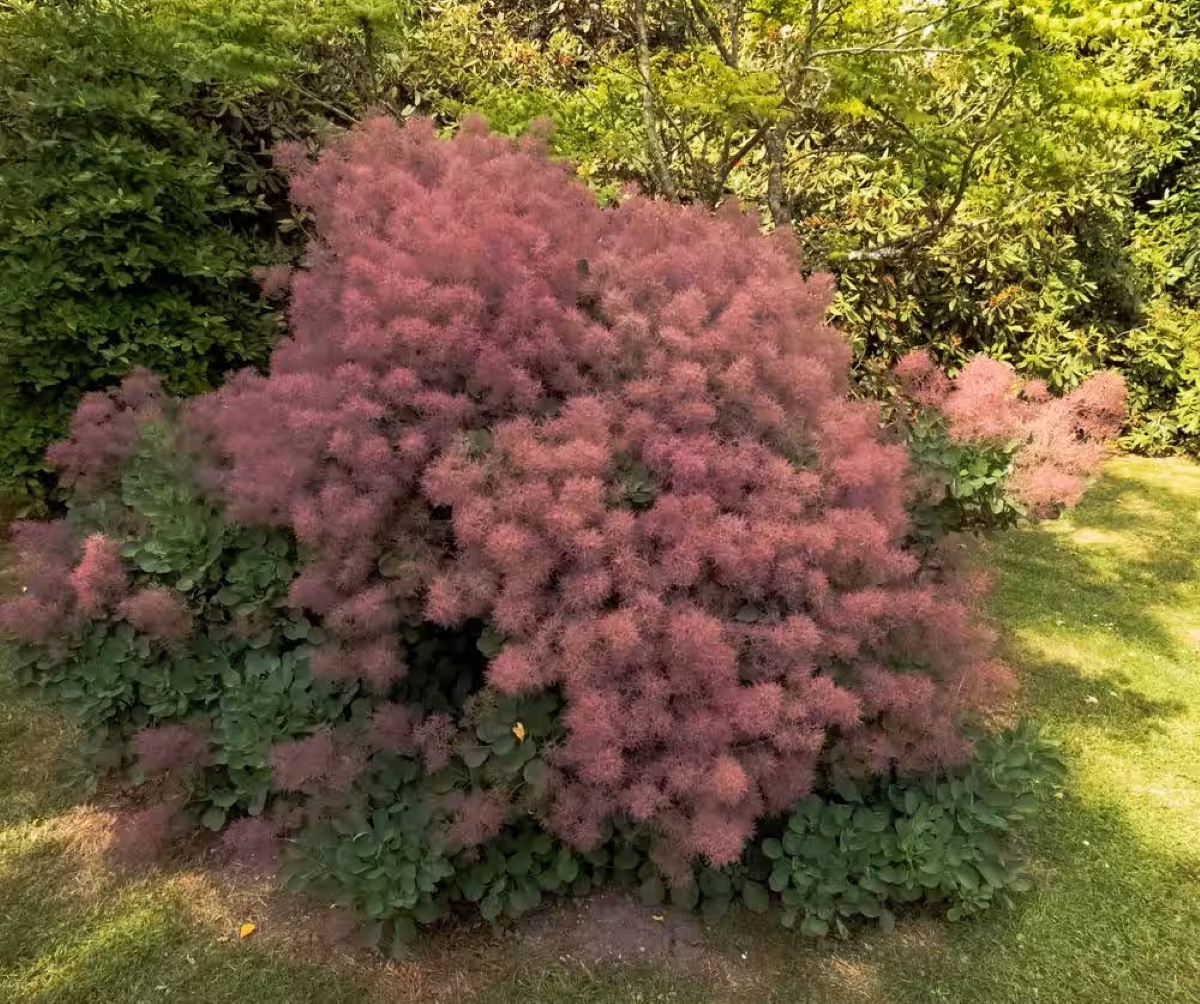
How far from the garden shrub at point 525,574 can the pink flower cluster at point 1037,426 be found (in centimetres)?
1

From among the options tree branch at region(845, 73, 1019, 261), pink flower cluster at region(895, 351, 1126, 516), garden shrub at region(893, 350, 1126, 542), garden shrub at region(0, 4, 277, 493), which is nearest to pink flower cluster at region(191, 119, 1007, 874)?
garden shrub at region(893, 350, 1126, 542)

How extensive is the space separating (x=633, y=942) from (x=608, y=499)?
1.24 m

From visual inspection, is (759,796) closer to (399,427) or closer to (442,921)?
(442,921)

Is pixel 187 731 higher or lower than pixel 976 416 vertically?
lower

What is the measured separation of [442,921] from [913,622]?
5.19 ft

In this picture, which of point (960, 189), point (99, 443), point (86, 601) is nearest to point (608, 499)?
point (86, 601)

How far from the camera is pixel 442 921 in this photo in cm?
241

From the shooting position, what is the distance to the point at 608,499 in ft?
7.13

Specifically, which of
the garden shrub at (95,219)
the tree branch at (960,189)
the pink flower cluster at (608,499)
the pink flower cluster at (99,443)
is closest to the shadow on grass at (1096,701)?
the pink flower cluster at (608,499)

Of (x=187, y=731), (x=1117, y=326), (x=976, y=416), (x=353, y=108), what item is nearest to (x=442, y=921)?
(x=187, y=731)

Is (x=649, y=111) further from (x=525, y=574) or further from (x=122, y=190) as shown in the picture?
(x=525, y=574)

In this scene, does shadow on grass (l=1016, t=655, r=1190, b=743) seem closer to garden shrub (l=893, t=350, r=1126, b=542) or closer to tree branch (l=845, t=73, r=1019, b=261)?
garden shrub (l=893, t=350, r=1126, b=542)

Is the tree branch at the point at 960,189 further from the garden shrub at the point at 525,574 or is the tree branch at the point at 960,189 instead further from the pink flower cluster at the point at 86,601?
the pink flower cluster at the point at 86,601

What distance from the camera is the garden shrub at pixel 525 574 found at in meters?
2.08
